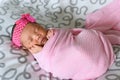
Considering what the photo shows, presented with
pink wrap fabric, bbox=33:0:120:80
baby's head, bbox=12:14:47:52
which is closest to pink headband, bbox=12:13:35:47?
baby's head, bbox=12:14:47:52

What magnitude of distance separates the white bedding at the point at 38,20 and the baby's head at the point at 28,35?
0.05 m

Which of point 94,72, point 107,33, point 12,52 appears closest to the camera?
point 94,72

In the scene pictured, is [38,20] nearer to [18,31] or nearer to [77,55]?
[18,31]

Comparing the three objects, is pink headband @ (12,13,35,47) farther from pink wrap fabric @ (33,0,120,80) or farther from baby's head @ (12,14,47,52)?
pink wrap fabric @ (33,0,120,80)

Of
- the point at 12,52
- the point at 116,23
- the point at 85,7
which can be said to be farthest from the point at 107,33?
the point at 12,52

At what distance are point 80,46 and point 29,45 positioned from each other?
23 centimetres

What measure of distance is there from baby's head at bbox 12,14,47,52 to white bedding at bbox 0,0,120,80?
5cm

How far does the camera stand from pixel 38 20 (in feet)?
5.05

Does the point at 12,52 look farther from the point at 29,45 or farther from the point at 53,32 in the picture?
the point at 53,32

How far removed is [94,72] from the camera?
3.85 ft

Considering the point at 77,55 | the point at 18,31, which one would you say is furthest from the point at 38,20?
the point at 77,55

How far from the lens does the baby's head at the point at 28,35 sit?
4.11ft

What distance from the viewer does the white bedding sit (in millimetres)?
1201

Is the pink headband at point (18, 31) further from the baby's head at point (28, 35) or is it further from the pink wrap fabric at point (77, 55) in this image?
the pink wrap fabric at point (77, 55)
